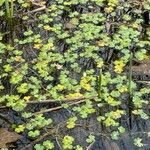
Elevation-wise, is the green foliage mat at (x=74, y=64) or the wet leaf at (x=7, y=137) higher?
the green foliage mat at (x=74, y=64)

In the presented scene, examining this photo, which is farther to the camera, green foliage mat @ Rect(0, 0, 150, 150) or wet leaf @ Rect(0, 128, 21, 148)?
green foliage mat @ Rect(0, 0, 150, 150)

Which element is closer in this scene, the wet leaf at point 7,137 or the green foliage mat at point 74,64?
the wet leaf at point 7,137

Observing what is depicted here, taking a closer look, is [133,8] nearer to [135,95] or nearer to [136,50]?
A: [136,50]

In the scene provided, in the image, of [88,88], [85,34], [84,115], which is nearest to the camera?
[84,115]

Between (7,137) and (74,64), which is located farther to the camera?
(74,64)

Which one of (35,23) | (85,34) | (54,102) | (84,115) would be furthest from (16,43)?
(84,115)

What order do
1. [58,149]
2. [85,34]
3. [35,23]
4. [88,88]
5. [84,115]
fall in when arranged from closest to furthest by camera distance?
[58,149], [84,115], [88,88], [85,34], [35,23]

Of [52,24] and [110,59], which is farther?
[52,24]

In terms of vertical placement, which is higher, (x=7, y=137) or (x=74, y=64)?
(x=74, y=64)
